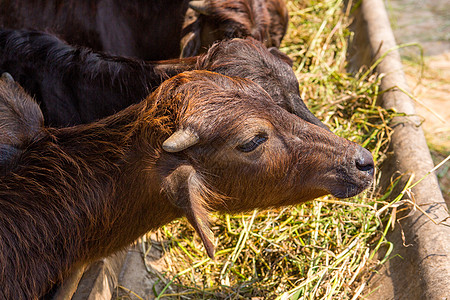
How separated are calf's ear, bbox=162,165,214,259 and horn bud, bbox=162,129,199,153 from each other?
18cm

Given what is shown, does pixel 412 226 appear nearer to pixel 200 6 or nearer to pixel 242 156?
pixel 242 156

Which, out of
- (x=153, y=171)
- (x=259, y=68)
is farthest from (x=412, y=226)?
(x=153, y=171)

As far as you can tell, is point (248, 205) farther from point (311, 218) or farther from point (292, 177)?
point (311, 218)

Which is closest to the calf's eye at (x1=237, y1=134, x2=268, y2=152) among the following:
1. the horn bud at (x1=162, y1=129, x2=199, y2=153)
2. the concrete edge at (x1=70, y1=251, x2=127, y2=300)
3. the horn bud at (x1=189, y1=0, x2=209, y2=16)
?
the horn bud at (x1=162, y1=129, x2=199, y2=153)

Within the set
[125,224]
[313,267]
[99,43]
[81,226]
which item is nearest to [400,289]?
[313,267]

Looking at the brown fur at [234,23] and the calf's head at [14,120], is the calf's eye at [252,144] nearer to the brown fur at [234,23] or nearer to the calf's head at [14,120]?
the calf's head at [14,120]

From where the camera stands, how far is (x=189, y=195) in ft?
10.1

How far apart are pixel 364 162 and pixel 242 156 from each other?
872mm

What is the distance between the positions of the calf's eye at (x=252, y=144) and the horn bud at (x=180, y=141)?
309 millimetres

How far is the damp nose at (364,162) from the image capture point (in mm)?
3500

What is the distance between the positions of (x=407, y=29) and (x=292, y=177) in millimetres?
5869

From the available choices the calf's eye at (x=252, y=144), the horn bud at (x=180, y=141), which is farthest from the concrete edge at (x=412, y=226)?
the horn bud at (x=180, y=141)

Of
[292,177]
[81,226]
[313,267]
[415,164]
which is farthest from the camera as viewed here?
[415,164]

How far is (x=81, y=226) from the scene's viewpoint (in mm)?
3328
